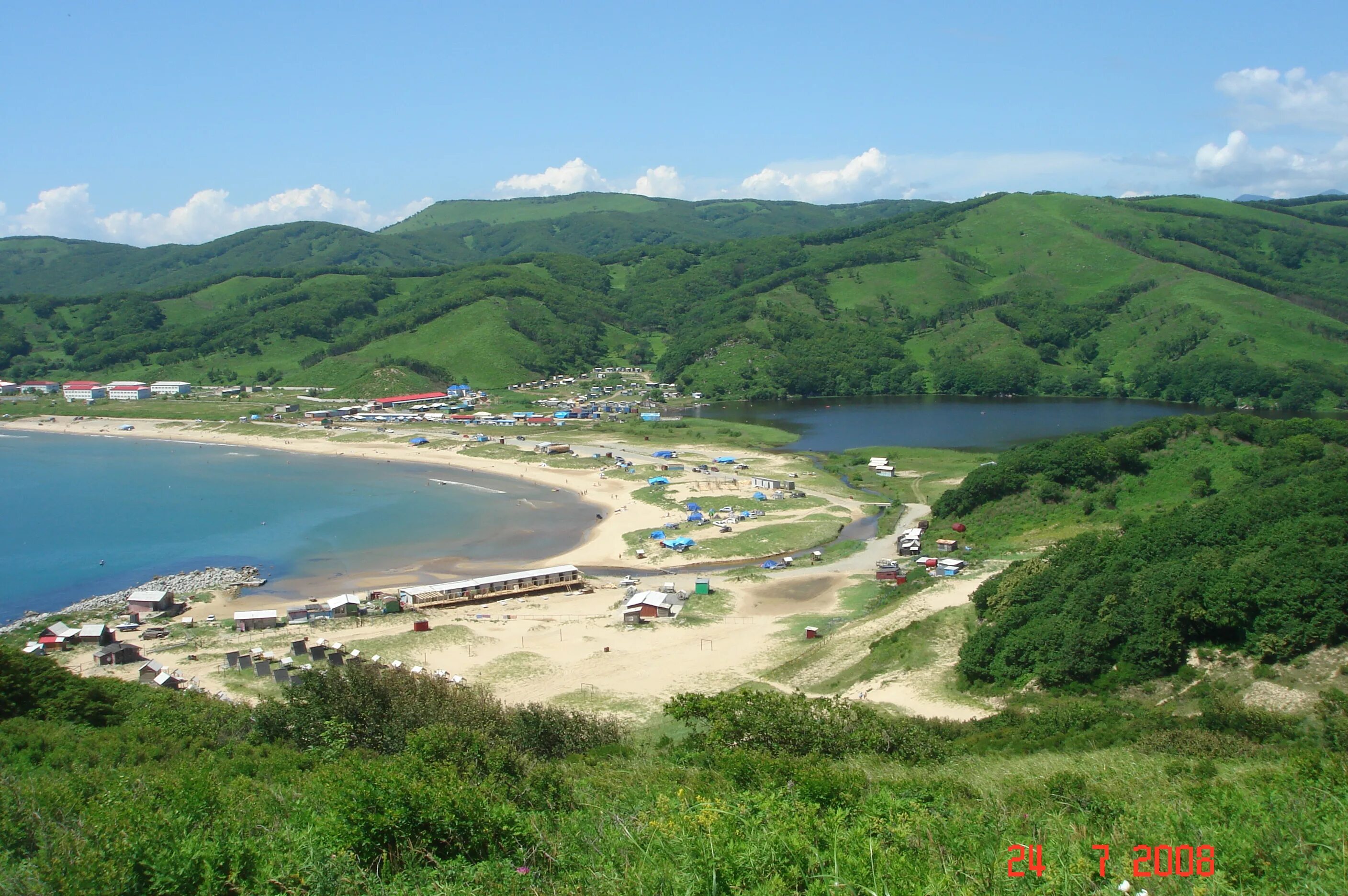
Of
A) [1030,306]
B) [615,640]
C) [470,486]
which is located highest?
[1030,306]

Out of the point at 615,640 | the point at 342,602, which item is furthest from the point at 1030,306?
the point at 342,602

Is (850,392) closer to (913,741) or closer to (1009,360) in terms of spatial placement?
(1009,360)

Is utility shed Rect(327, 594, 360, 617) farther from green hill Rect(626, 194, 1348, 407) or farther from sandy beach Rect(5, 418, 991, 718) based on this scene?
green hill Rect(626, 194, 1348, 407)

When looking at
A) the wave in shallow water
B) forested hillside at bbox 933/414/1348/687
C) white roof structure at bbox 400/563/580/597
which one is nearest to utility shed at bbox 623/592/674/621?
white roof structure at bbox 400/563/580/597
